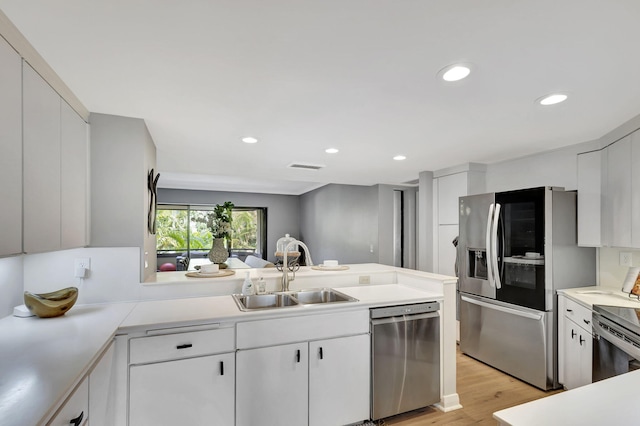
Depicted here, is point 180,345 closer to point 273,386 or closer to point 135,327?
point 135,327

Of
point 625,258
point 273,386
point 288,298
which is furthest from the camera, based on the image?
point 625,258

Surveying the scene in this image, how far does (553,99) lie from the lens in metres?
1.96

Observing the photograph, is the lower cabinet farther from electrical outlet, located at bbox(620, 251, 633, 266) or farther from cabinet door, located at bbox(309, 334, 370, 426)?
electrical outlet, located at bbox(620, 251, 633, 266)

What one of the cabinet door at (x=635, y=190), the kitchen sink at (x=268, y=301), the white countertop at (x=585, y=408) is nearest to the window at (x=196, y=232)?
the kitchen sink at (x=268, y=301)

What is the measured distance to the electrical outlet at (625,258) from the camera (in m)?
2.75

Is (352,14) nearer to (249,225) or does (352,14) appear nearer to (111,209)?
(111,209)

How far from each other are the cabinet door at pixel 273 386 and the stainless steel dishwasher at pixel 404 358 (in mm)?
548

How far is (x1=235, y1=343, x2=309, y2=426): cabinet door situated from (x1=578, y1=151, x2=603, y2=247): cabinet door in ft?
8.75

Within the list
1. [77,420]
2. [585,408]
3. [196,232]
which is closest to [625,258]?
[585,408]

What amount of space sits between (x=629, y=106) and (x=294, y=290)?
9.09ft

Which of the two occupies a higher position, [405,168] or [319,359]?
[405,168]

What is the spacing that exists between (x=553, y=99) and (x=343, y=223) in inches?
188

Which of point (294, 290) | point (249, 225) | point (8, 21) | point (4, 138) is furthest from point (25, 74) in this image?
point (249, 225)

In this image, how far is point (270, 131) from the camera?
8.57 ft
